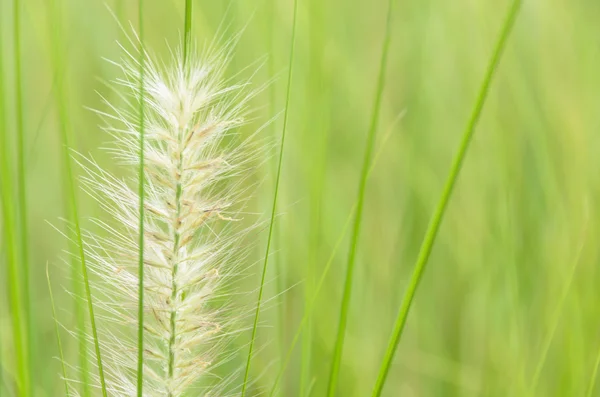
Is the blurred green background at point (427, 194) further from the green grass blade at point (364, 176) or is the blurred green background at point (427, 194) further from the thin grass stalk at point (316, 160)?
the green grass blade at point (364, 176)

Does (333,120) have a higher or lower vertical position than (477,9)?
lower

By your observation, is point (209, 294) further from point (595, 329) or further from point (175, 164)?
point (595, 329)

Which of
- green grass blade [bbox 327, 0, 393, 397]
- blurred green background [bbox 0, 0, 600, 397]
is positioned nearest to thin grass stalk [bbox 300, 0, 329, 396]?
blurred green background [bbox 0, 0, 600, 397]

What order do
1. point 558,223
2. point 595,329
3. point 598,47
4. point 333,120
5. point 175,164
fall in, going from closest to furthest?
point 175,164
point 595,329
point 558,223
point 598,47
point 333,120

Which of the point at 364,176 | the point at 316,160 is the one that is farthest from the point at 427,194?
the point at 364,176

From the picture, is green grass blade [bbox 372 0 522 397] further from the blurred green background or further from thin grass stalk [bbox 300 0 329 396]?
the blurred green background

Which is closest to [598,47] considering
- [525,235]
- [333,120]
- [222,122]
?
[525,235]

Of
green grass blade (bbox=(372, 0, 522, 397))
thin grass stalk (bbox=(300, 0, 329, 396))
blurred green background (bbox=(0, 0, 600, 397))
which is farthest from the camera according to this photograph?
blurred green background (bbox=(0, 0, 600, 397))

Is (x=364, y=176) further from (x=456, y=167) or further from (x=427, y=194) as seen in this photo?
(x=427, y=194)
